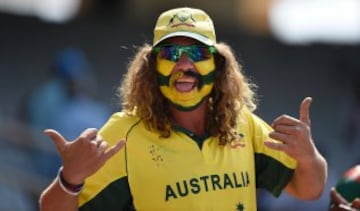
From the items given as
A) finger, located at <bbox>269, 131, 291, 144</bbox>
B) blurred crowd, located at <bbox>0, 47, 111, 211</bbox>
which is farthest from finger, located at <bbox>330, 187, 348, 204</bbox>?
blurred crowd, located at <bbox>0, 47, 111, 211</bbox>

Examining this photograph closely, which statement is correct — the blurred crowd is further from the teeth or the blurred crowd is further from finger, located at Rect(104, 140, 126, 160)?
finger, located at Rect(104, 140, 126, 160)

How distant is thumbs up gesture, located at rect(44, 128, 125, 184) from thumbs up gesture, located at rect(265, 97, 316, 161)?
0.72 metres

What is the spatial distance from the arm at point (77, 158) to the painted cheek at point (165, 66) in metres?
0.48

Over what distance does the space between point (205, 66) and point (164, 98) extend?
9.2 inches

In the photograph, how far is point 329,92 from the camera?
45.7 feet

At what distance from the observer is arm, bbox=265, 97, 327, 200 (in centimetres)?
573

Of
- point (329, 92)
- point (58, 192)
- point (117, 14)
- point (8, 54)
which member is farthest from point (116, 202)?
point (117, 14)

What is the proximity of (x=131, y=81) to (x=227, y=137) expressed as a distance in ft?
1.63

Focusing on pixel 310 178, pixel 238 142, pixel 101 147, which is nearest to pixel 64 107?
pixel 238 142

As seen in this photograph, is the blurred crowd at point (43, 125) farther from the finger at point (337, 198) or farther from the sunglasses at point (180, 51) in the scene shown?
the sunglasses at point (180, 51)

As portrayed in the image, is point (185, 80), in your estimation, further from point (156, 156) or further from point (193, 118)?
point (156, 156)

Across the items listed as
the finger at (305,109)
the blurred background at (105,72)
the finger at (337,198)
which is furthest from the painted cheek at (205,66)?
the blurred background at (105,72)

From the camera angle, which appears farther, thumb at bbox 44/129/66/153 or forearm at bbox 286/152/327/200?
forearm at bbox 286/152/327/200

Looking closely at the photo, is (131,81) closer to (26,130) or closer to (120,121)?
(120,121)
